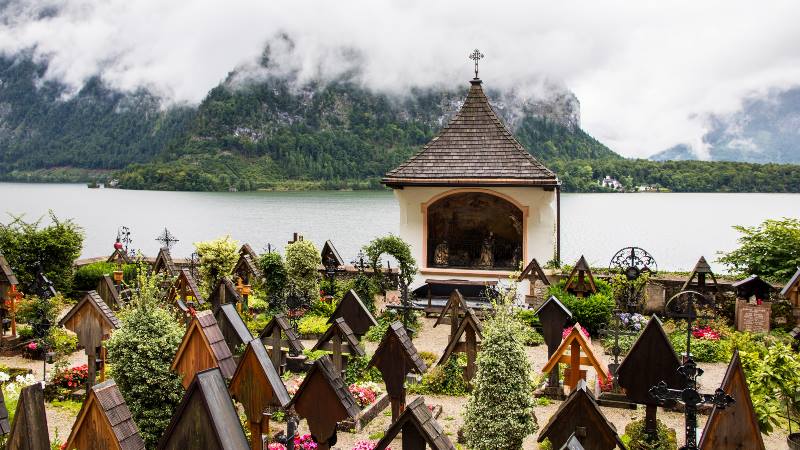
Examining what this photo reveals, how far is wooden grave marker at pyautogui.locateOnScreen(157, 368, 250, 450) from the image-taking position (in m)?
5.15

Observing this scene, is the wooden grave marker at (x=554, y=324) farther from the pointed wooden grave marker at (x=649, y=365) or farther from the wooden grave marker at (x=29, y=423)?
the wooden grave marker at (x=29, y=423)

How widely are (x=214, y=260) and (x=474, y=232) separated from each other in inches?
285

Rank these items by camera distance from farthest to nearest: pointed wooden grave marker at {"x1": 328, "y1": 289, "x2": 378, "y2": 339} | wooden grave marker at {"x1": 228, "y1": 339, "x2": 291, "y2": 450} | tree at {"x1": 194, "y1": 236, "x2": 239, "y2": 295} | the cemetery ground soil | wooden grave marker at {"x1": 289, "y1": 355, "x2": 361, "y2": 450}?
tree at {"x1": 194, "y1": 236, "x2": 239, "y2": 295} → pointed wooden grave marker at {"x1": 328, "y1": 289, "x2": 378, "y2": 339} → the cemetery ground soil → wooden grave marker at {"x1": 289, "y1": 355, "x2": 361, "y2": 450} → wooden grave marker at {"x1": 228, "y1": 339, "x2": 291, "y2": 450}

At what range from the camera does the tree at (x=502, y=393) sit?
786 cm

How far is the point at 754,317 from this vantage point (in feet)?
49.4

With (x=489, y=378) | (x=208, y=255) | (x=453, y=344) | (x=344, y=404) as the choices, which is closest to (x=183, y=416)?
(x=344, y=404)

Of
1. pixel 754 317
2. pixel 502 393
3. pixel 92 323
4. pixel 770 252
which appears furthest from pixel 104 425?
pixel 770 252

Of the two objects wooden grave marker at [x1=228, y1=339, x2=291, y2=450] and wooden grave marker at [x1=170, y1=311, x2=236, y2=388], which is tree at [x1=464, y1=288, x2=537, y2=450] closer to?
wooden grave marker at [x1=228, y1=339, x2=291, y2=450]

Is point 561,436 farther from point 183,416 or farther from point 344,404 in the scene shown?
point 183,416

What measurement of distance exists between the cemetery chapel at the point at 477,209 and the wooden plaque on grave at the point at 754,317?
5.41 meters

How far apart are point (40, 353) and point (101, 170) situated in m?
155

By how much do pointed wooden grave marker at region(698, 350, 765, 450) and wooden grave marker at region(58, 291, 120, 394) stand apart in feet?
27.0

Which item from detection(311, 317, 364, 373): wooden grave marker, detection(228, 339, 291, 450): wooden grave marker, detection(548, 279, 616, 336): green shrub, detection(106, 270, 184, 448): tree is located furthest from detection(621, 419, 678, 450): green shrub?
detection(548, 279, 616, 336): green shrub

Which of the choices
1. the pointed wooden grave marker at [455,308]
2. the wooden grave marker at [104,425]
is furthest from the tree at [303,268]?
the wooden grave marker at [104,425]
